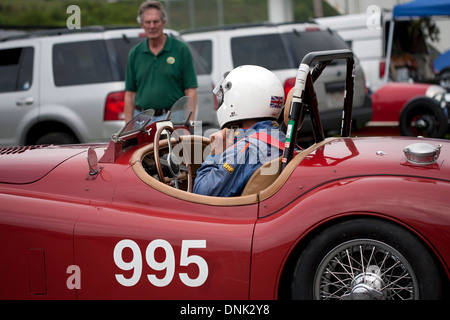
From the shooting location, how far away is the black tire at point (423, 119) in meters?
9.67

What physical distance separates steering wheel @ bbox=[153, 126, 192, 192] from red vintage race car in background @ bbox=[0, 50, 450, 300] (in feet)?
0.21

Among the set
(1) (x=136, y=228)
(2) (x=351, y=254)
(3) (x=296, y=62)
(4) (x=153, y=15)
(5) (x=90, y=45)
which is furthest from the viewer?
(3) (x=296, y=62)

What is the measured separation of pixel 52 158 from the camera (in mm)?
3926

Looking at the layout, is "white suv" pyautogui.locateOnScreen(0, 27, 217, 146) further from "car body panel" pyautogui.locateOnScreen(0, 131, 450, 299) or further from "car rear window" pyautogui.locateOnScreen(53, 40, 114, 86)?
"car body panel" pyautogui.locateOnScreen(0, 131, 450, 299)

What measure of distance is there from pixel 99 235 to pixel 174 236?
0.39 m

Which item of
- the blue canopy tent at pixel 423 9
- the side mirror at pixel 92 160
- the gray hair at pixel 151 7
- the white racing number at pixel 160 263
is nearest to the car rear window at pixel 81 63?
the gray hair at pixel 151 7

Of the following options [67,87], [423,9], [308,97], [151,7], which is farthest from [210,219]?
[423,9]

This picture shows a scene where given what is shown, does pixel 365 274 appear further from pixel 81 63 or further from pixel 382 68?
pixel 382 68

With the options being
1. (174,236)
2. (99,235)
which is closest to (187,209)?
(174,236)

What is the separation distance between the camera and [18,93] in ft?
26.9

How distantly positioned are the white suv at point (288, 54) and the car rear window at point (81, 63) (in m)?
2.30

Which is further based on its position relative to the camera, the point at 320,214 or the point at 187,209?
the point at 187,209
